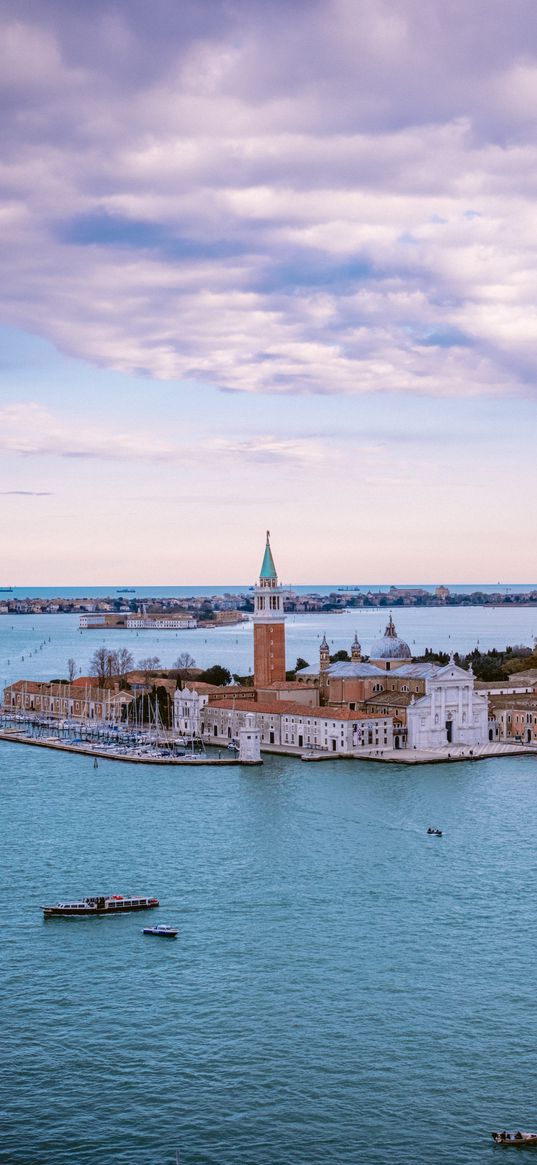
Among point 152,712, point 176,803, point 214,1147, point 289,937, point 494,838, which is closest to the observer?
point 214,1147

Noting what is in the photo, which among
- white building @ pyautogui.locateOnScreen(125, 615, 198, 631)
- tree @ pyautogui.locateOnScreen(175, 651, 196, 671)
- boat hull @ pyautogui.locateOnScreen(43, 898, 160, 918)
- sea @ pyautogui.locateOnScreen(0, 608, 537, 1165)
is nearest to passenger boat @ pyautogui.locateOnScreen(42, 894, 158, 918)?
boat hull @ pyautogui.locateOnScreen(43, 898, 160, 918)

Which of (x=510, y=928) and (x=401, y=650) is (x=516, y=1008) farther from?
(x=401, y=650)

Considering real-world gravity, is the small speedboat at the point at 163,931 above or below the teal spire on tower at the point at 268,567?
below

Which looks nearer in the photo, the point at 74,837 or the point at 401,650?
the point at 74,837

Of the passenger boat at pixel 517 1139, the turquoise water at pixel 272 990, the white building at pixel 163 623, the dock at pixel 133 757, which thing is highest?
the white building at pixel 163 623

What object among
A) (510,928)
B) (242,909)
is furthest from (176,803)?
(510,928)

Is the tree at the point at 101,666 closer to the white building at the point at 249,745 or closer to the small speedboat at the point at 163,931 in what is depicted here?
the white building at the point at 249,745

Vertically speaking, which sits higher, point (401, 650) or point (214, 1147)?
point (401, 650)

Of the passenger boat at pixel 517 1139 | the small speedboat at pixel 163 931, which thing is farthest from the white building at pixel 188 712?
the passenger boat at pixel 517 1139
